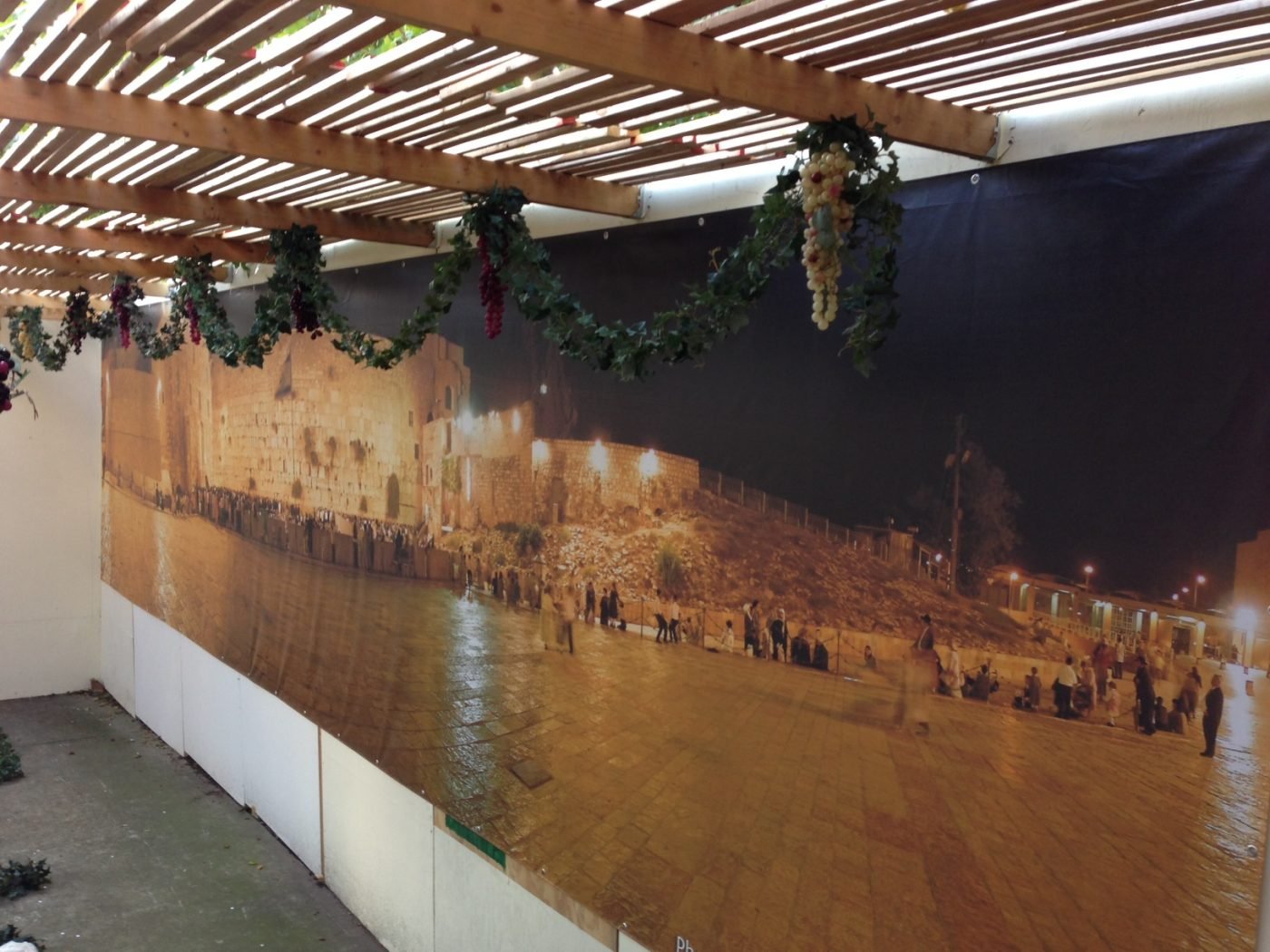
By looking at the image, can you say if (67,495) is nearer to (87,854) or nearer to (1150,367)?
(87,854)

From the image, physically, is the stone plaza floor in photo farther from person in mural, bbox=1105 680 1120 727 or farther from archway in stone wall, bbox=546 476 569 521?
archway in stone wall, bbox=546 476 569 521

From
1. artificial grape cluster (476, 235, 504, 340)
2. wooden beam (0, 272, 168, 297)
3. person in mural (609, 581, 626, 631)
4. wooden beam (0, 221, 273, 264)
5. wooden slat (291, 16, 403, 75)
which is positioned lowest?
person in mural (609, 581, 626, 631)

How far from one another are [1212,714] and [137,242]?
20.5 feet

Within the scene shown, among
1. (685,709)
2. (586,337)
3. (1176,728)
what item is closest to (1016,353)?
(1176,728)

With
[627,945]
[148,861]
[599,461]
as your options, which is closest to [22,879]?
[148,861]

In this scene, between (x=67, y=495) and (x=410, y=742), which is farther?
(x=67, y=495)

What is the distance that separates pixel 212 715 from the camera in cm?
916

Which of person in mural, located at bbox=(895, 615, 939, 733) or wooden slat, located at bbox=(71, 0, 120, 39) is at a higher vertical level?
wooden slat, located at bbox=(71, 0, 120, 39)

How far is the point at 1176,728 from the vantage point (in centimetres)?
280

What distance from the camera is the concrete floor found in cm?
653

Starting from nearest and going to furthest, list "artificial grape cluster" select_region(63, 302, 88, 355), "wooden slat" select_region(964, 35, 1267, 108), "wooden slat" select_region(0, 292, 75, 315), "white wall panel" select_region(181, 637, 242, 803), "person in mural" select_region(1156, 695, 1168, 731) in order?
"wooden slat" select_region(964, 35, 1267, 108) < "person in mural" select_region(1156, 695, 1168, 731) < "artificial grape cluster" select_region(63, 302, 88, 355) < "white wall panel" select_region(181, 637, 242, 803) < "wooden slat" select_region(0, 292, 75, 315)

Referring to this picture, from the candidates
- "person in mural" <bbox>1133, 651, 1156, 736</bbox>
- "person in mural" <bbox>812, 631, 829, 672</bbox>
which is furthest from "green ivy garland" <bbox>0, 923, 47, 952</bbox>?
"person in mural" <bbox>1133, 651, 1156, 736</bbox>

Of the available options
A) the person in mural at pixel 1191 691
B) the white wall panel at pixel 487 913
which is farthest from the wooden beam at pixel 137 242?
the person in mural at pixel 1191 691

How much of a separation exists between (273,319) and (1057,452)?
13.6ft
